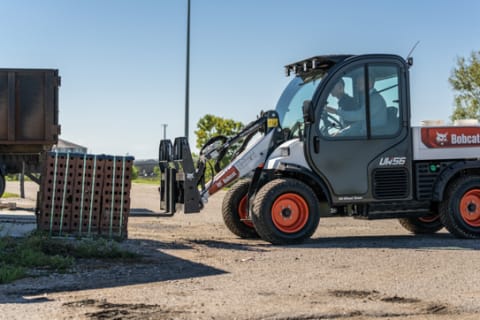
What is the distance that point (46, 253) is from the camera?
32.5ft

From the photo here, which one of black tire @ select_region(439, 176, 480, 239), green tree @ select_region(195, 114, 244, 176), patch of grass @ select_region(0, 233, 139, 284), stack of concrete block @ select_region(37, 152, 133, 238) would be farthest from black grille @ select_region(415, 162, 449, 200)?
green tree @ select_region(195, 114, 244, 176)

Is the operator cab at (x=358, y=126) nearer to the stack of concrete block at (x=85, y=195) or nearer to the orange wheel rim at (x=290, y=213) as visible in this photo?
the orange wheel rim at (x=290, y=213)

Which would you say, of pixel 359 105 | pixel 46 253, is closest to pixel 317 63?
pixel 359 105

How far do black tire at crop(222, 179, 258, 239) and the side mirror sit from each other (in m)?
1.64

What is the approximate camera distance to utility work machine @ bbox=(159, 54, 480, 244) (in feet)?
37.7

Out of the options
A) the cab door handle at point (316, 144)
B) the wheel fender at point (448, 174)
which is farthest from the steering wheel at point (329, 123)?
the wheel fender at point (448, 174)

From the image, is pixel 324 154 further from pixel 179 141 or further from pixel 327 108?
pixel 179 141

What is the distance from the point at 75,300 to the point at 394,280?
341 cm

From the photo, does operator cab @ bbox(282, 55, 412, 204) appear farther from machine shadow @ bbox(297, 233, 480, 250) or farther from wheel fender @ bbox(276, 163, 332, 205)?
machine shadow @ bbox(297, 233, 480, 250)

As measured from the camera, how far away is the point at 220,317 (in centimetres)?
609

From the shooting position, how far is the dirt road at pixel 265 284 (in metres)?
6.36

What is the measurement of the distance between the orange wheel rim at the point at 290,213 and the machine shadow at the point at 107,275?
6.63ft

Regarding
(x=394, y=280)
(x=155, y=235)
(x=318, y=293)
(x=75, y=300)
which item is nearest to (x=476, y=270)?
(x=394, y=280)

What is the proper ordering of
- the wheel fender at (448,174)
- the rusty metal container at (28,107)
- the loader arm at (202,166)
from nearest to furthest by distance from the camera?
the loader arm at (202,166) < the wheel fender at (448,174) < the rusty metal container at (28,107)
